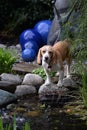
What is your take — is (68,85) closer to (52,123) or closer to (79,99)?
(79,99)

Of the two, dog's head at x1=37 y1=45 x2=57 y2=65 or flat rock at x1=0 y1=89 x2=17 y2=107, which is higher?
dog's head at x1=37 y1=45 x2=57 y2=65

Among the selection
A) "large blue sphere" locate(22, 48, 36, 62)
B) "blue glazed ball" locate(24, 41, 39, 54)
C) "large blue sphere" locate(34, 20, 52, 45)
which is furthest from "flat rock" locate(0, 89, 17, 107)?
"large blue sphere" locate(34, 20, 52, 45)

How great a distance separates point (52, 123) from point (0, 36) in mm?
6624

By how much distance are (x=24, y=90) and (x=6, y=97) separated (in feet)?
1.83

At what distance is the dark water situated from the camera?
5984mm

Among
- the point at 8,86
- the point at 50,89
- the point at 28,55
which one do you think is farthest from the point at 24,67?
the point at 50,89

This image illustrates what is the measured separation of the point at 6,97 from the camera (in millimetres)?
7133

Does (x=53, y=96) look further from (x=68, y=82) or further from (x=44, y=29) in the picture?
(x=44, y=29)

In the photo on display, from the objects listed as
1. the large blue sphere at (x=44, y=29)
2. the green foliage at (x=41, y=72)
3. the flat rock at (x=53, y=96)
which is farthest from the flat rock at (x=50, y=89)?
the large blue sphere at (x=44, y=29)

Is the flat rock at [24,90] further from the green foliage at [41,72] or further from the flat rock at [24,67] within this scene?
the flat rock at [24,67]

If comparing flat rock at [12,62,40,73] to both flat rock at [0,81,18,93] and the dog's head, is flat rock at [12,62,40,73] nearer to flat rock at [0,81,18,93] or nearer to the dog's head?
flat rock at [0,81,18,93]

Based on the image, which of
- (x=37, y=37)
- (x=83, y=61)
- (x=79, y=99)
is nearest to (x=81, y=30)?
(x=83, y=61)

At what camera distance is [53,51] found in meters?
7.32

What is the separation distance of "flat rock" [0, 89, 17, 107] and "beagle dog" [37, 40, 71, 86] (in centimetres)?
68
